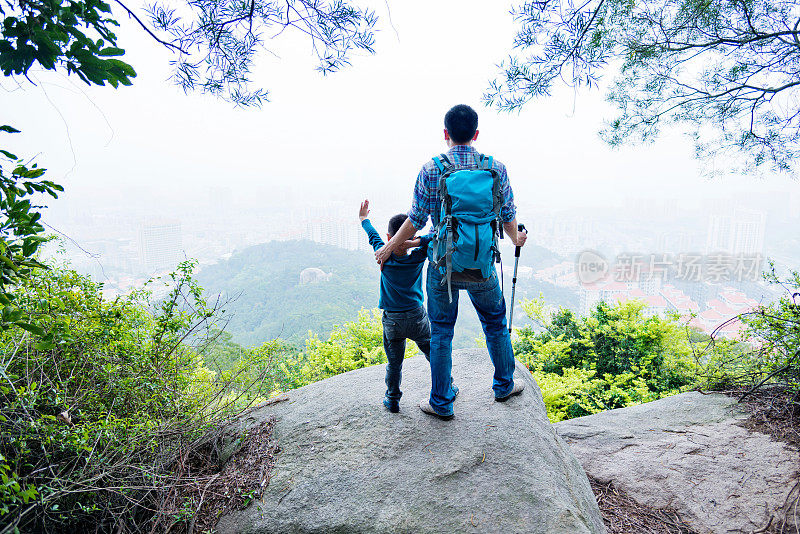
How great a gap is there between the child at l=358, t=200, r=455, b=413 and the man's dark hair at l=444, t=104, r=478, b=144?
0.63 meters

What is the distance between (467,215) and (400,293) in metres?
0.74

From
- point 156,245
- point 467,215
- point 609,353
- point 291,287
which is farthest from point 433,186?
point 291,287

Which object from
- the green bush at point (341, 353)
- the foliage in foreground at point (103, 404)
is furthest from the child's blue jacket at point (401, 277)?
the green bush at point (341, 353)

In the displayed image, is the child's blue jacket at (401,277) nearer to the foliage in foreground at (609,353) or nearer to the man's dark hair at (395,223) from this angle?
the man's dark hair at (395,223)

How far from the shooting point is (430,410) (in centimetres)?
306

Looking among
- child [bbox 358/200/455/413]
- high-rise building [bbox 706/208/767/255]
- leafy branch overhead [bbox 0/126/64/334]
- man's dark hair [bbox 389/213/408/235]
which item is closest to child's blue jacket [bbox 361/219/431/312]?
child [bbox 358/200/455/413]

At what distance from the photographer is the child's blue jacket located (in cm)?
281

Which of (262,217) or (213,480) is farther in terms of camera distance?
(262,217)

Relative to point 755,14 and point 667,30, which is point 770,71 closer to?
point 755,14

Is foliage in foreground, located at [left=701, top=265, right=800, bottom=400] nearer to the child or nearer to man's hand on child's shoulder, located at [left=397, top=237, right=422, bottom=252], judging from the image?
the child

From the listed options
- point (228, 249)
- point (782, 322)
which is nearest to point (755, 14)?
point (782, 322)

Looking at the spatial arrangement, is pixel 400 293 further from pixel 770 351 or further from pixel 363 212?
pixel 770 351

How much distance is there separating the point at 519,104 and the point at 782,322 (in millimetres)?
3202

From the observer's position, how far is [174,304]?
2.98 meters
